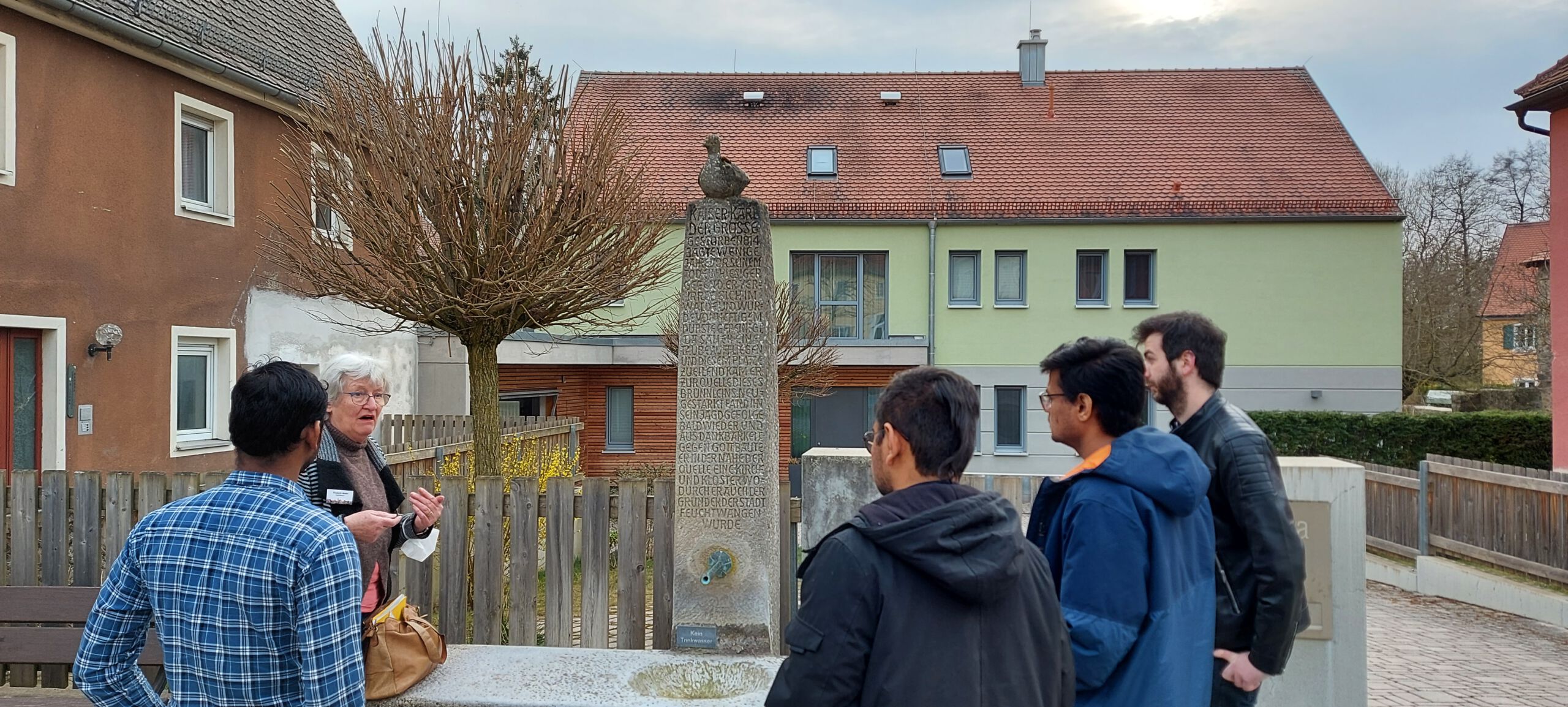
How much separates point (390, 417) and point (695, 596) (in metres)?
10.5

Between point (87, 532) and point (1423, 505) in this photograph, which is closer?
point (87, 532)

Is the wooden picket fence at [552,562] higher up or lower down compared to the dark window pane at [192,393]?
lower down

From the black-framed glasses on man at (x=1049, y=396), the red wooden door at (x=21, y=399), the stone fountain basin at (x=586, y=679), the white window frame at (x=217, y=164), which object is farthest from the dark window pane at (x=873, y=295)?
the black-framed glasses on man at (x=1049, y=396)

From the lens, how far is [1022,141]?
76.3 ft

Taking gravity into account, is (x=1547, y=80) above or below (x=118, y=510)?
above

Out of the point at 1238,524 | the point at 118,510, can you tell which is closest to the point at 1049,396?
the point at 1238,524

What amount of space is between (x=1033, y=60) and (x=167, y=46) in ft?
64.8

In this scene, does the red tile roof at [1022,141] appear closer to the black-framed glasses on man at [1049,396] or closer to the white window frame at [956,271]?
the white window frame at [956,271]

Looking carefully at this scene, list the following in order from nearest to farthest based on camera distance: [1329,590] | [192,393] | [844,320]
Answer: [1329,590] < [192,393] < [844,320]

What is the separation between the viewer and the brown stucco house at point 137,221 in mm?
9312

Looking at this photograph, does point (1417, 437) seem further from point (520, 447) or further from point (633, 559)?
point (633, 559)

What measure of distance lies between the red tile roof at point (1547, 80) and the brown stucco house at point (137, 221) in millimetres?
15453

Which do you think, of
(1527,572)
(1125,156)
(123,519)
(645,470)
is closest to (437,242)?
(123,519)

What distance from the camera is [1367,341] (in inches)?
826
